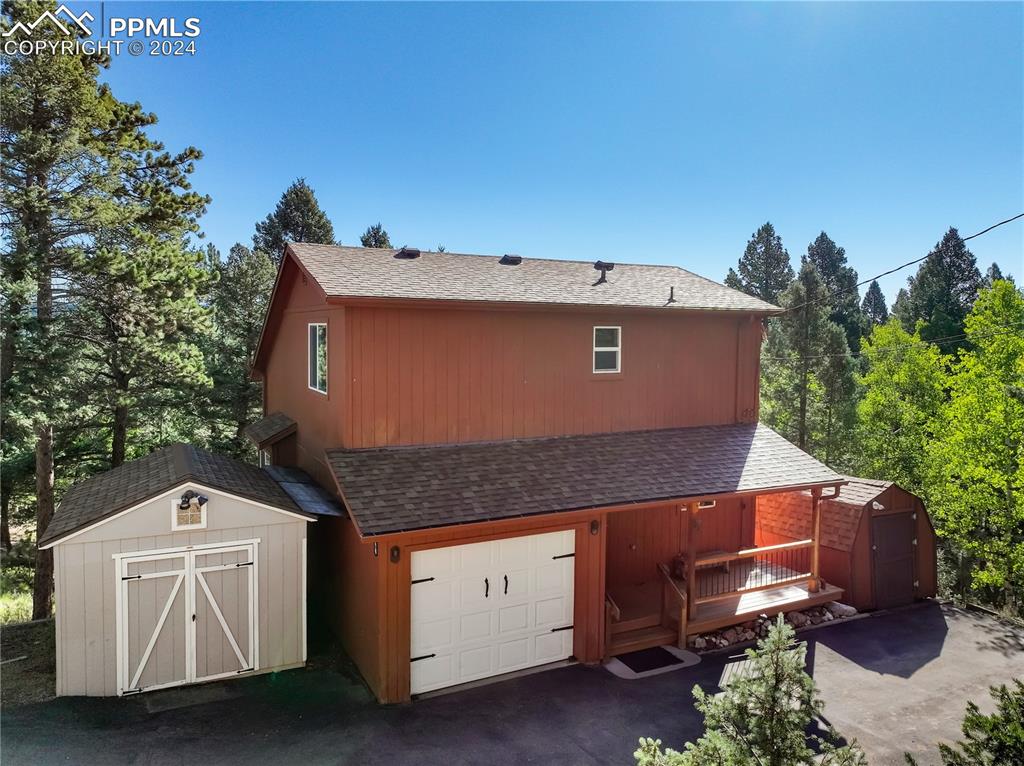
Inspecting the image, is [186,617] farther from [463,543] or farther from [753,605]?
[753,605]

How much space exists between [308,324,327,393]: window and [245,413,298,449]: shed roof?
1.54 meters

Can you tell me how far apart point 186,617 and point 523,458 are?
5193 mm

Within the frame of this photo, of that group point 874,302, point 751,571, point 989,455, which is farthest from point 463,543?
point 874,302

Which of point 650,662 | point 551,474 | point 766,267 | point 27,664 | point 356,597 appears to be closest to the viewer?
point 27,664

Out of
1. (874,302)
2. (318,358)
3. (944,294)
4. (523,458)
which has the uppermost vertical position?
(874,302)

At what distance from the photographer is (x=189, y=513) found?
7824 mm

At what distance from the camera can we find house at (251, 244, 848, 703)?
8.21 m

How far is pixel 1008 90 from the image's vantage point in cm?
1177

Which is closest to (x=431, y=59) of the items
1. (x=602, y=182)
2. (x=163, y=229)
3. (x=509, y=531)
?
(x=163, y=229)

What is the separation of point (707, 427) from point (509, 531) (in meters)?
5.51

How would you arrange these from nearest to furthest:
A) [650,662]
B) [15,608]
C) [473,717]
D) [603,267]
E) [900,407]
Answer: [473,717]
[650,662]
[603,267]
[15,608]
[900,407]

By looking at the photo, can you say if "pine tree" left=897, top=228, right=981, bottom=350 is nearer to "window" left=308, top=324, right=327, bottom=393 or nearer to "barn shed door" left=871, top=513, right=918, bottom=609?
"barn shed door" left=871, top=513, right=918, bottom=609

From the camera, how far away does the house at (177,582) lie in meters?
7.42

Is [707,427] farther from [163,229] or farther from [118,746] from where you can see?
[163,229]
